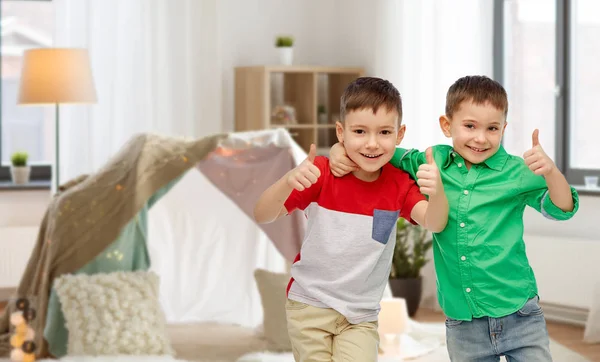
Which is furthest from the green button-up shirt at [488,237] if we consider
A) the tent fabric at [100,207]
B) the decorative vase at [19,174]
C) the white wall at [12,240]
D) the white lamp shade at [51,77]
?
the decorative vase at [19,174]

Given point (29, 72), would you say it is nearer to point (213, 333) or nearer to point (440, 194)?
point (213, 333)

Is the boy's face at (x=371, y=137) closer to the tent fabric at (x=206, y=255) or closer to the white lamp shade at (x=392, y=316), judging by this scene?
the white lamp shade at (x=392, y=316)

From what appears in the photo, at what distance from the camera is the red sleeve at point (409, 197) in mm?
1792

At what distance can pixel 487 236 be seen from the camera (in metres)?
1.78

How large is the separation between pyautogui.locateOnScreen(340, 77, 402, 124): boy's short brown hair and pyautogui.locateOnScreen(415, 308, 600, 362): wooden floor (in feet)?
8.46

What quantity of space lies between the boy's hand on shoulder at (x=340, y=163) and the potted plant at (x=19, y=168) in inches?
155

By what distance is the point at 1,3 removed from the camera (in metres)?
5.62

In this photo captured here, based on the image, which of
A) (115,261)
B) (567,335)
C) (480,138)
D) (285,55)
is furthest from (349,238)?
(285,55)

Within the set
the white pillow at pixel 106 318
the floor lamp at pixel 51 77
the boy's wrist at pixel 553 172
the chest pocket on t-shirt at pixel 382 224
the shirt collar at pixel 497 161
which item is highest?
the floor lamp at pixel 51 77

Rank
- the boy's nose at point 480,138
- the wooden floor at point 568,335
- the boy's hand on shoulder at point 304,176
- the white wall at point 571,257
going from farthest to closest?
the white wall at point 571,257 → the wooden floor at point 568,335 → the boy's nose at point 480,138 → the boy's hand on shoulder at point 304,176

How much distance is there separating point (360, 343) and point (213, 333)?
2.32 m

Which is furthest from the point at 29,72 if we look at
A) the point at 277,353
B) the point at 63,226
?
the point at 277,353

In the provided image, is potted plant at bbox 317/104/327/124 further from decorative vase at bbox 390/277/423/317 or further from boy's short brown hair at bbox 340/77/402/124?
boy's short brown hair at bbox 340/77/402/124

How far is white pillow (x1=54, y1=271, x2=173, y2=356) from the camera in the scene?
3467 mm
